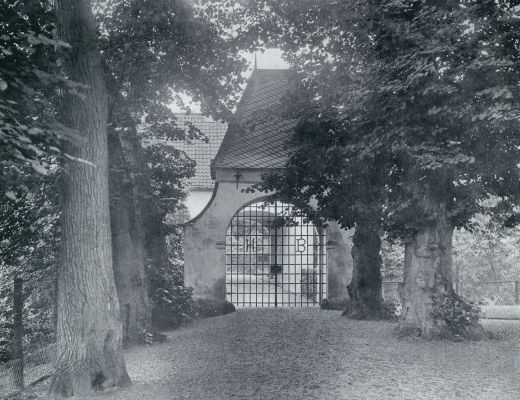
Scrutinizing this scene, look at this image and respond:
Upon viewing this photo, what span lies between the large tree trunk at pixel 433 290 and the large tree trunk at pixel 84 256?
5563 mm

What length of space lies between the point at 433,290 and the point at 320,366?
10.8 feet

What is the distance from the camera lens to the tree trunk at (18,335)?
7.43m

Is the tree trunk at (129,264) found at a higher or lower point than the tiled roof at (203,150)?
lower

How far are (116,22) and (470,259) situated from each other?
69.7 ft

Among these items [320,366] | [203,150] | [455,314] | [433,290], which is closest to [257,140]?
[203,150]

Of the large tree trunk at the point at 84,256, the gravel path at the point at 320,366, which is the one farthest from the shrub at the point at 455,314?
the large tree trunk at the point at 84,256

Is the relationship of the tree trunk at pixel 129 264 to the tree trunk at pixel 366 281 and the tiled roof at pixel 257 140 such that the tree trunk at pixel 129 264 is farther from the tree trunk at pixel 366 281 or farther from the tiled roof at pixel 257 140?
the tiled roof at pixel 257 140

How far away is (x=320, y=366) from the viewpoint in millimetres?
8070

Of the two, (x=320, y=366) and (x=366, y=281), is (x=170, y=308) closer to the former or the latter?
(x=366, y=281)

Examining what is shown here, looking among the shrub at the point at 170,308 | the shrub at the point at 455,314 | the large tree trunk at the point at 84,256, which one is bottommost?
the shrub at the point at 170,308

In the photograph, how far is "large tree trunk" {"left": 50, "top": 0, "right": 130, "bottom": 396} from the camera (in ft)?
22.0

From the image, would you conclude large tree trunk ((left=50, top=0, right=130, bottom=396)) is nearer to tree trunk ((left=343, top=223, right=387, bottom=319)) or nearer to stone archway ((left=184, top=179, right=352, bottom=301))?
tree trunk ((left=343, top=223, right=387, bottom=319))

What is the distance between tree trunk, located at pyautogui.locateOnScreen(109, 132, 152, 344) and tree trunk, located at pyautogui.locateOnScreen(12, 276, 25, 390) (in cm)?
270

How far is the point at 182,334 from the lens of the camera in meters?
12.2
